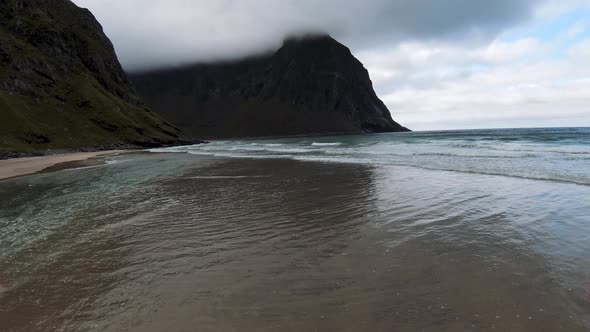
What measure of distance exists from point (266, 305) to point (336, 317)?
139 cm

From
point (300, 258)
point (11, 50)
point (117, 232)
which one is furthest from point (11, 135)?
point (300, 258)

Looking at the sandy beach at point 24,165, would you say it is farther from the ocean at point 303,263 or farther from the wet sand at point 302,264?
the wet sand at point 302,264

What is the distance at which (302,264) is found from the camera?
8.87 m

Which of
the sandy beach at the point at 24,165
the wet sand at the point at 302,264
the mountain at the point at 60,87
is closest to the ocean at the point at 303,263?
the wet sand at the point at 302,264

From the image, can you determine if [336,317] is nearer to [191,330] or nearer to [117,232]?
[191,330]

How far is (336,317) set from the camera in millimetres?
6227

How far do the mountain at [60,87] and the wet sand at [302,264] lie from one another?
69.0 metres

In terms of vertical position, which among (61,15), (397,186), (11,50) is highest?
(61,15)

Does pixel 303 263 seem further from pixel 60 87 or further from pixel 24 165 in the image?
pixel 60 87

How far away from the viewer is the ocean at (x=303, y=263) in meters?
6.32

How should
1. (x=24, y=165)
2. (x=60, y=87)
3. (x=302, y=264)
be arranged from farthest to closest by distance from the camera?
(x=60, y=87)
(x=24, y=165)
(x=302, y=264)

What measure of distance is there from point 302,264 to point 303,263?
76 mm

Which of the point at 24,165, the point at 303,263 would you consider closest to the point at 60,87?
the point at 24,165

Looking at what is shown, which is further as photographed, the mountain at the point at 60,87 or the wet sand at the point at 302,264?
the mountain at the point at 60,87
